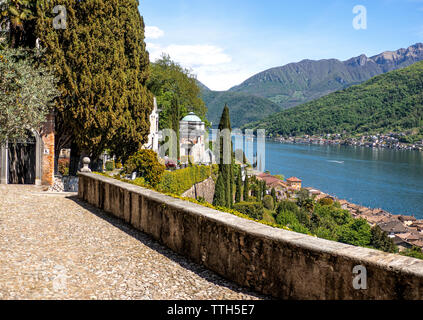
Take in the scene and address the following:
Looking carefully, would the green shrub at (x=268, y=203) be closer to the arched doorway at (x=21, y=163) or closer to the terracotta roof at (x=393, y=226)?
the terracotta roof at (x=393, y=226)

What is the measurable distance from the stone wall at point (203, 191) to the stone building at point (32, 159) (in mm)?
14673

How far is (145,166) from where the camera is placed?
17734mm

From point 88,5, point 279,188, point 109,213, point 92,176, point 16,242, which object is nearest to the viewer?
point 16,242

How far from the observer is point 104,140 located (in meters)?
15.6

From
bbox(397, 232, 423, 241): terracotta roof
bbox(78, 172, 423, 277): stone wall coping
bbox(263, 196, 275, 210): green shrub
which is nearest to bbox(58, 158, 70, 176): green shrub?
bbox(78, 172, 423, 277): stone wall coping

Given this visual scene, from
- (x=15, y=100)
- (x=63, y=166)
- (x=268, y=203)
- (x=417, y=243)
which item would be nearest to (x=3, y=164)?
(x=15, y=100)

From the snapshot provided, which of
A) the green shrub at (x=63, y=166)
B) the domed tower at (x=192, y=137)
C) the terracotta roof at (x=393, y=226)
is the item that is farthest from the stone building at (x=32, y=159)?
the terracotta roof at (x=393, y=226)

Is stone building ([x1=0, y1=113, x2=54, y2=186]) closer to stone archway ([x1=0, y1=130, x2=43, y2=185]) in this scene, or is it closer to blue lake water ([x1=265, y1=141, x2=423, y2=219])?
stone archway ([x1=0, y1=130, x2=43, y2=185])

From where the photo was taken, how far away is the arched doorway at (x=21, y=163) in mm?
15453

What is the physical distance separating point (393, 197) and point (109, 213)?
8088 centimetres

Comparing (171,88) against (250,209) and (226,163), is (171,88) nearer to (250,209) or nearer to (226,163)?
(226,163)
